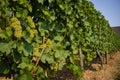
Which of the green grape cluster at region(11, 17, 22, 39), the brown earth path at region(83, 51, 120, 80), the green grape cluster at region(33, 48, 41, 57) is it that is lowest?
the brown earth path at region(83, 51, 120, 80)

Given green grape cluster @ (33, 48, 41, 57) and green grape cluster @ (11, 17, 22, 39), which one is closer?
green grape cluster @ (11, 17, 22, 39)

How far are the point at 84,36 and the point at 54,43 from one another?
14.0ft

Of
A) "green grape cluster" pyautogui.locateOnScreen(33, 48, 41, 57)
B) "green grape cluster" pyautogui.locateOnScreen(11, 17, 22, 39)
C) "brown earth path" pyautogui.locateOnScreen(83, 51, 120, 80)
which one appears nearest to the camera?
"green grape cluster" pyautogui.locateOnScreen(11, 17, 22, 39)

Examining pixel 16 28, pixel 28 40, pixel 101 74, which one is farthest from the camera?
pixel 101 74

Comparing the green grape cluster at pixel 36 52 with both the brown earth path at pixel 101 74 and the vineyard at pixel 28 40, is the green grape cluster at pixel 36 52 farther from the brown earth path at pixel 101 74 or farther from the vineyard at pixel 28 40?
the brown earth path at pixel 101 74

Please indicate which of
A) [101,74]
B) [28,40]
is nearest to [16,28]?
[28,40]

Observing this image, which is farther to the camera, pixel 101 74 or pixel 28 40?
pixel 101 74

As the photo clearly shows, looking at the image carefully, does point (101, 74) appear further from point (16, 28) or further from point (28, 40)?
point (16, 28)

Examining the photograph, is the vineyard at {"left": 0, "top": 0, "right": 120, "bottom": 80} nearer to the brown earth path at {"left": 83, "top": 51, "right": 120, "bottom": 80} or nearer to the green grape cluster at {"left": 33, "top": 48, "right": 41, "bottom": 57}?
the green grape cluster at {"left": 33, "top": 48, "right": 41, "bottom": 57}

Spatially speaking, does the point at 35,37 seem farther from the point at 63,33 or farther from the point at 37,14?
the point at 63,33

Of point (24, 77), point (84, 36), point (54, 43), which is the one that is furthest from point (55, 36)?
point (84, 36)

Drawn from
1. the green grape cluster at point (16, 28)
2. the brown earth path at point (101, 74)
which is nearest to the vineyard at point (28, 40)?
the green grape cluster at point (16, 28)

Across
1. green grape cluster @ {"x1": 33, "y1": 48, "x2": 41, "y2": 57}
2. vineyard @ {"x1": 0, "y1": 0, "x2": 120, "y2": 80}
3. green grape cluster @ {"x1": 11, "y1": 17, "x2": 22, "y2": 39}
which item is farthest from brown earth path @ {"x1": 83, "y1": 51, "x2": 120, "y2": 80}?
green grape cluster @ {"x1": 11, "y1": 17, "x2": 22, "y2": 39}

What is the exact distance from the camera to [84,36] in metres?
7.78
